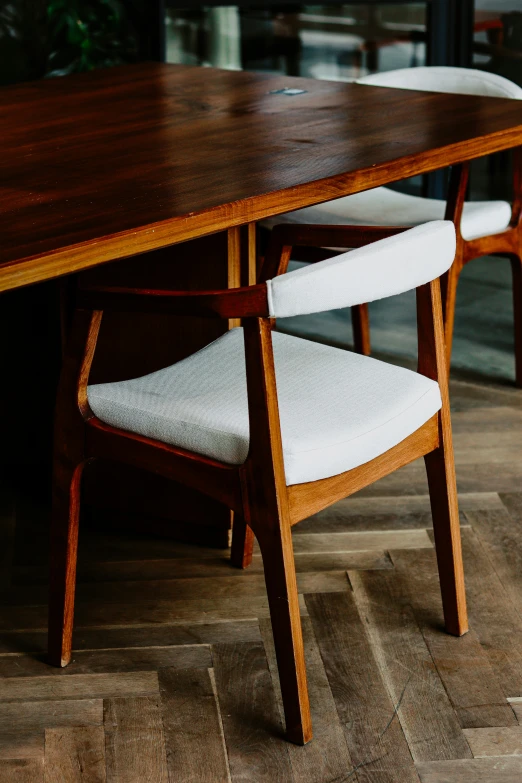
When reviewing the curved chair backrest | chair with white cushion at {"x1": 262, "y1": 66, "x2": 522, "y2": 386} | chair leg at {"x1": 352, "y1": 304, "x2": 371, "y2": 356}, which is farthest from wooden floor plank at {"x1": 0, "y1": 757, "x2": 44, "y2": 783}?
the curved chair backrest

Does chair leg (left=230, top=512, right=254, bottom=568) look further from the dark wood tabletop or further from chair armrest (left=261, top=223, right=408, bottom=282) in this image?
the dark wood tabletop

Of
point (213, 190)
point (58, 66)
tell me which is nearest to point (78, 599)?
point (213, 190)

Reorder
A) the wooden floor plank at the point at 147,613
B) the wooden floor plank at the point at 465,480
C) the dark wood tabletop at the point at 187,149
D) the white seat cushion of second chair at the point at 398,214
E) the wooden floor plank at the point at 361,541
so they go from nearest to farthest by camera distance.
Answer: the dark wood tabletop at the point at 187,149, the wooden floor plank at the point at 147,613, the wooden floor plank at the point at 361,541, the wooden floor plank at the point at 465,480, the white seat cushion of second chair at the point at 398,214

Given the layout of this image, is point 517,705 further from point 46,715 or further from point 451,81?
point 451,81

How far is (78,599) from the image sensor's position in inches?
78.8

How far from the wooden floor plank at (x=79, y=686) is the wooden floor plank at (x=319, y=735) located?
0.71 feet

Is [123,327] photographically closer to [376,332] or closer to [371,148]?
[371,148]

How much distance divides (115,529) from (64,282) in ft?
1.84

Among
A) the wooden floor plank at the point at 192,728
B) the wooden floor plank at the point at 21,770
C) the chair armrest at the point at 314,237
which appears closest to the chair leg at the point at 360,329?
the chair armrest at the point at 314,237

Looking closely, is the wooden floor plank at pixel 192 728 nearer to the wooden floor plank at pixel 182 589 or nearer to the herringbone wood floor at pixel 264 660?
the herringbone wood floor at pixel 264 660

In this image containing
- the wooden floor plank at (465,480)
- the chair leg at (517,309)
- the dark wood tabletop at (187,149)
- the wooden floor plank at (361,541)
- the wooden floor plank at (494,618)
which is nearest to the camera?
the dark wood tabletop at (187,149)

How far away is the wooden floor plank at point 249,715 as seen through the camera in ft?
5.20

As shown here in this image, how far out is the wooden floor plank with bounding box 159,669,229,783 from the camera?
1577mm

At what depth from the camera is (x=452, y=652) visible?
Answer: 6.03 feet
